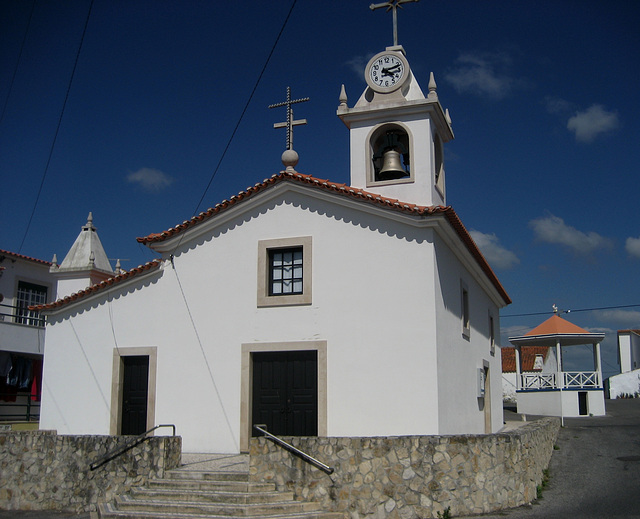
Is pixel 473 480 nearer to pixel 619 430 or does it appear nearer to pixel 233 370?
pixel 233 370

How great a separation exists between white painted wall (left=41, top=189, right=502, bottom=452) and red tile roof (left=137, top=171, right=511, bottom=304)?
1.26ft

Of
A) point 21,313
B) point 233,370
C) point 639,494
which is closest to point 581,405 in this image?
point 639,494

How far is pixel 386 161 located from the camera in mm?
15867

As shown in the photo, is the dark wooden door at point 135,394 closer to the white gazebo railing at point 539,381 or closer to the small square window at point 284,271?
the small square window at point 284,271

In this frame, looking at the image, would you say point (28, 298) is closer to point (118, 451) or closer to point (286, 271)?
point (286, 271)

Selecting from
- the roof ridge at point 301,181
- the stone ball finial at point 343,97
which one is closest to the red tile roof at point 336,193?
the roof ridge at point 301,181

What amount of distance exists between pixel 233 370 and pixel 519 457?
20.0ft

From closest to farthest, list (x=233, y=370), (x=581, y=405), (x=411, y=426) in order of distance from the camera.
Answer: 1. (x=411, y=426)
2. (x=233, y=370)
3. (x=581, y=405)

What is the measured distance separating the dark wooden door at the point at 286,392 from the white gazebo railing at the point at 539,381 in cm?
1949

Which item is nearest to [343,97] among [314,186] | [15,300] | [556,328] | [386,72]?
[386,72]

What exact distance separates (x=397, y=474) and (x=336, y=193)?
6.10 meters

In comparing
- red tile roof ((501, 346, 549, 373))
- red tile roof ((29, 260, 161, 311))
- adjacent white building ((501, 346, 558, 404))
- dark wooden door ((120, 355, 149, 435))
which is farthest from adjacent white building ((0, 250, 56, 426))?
red tile roof ((501, 346, 549, 373))

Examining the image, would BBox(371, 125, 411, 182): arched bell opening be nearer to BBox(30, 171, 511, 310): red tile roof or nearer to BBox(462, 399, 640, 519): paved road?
BBox(30, 171, 511, 310): red tile roof

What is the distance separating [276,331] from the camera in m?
14.2
